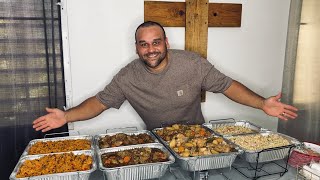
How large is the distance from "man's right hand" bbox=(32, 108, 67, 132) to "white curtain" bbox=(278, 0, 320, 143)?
2.46 metres

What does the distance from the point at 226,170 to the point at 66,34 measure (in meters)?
1.72

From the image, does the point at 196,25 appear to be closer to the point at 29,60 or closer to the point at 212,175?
the point at 29,60

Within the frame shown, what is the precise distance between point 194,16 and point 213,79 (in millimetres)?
826

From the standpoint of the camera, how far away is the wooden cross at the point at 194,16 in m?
2.74

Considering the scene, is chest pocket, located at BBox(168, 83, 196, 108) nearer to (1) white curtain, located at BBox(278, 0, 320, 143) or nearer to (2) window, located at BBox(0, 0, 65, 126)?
(2) window, located at BBox(0, 0, 65, 126)

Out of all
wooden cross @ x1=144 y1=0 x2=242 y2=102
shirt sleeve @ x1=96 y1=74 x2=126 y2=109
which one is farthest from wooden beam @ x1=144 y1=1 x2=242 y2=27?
shirt sleeve @ x1=96 y1=74 x2=126 y2=109

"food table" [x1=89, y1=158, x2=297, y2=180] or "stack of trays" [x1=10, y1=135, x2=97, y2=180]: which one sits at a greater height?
"stack of trays" [x1=10, y1=135, x2=97, y2=180]

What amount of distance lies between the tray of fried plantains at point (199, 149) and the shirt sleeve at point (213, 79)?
52cm

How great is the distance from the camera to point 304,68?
3.13m

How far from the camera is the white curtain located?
9.89 feet

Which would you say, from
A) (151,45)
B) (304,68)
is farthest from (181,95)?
(304,68)

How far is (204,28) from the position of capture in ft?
9.57

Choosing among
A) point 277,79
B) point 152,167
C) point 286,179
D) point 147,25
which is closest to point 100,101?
point 147,25

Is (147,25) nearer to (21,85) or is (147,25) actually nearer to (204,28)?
(204,28)
